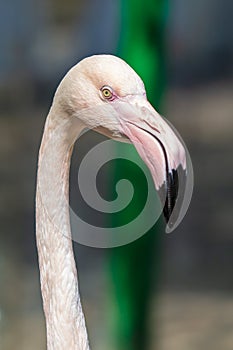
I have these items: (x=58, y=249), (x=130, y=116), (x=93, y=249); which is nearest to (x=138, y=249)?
(x=58, y=249)

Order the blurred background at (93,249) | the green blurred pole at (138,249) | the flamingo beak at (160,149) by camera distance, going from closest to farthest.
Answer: the flamingo beak at (160,149), the green blurred pole at (138,249), the blurred background at (93,249)

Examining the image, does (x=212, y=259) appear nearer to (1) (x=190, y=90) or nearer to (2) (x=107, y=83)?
(1) (x=190, y=90)

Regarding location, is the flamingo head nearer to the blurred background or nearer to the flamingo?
the flamingo

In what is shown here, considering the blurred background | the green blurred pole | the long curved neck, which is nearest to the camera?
the long curved neck

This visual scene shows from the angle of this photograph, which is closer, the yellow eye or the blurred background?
the yellow eye

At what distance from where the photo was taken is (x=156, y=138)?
142 cm

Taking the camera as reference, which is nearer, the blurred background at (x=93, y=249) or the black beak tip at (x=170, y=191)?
the black beak tip at (x=170, y=191)

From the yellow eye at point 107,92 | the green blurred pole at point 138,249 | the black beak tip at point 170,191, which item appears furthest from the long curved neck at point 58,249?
the green blurred pole at point 138,249

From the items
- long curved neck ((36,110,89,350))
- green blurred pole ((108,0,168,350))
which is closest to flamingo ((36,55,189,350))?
long curved neck ((36,110,89,350))

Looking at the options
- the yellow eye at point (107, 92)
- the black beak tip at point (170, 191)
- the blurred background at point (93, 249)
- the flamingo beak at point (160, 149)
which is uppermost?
the blurred background at point (93, 249)

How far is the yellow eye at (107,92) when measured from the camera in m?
1.44

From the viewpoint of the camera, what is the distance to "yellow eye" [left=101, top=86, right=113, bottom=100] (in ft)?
4.74

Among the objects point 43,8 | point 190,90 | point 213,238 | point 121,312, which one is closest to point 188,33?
point 190,90

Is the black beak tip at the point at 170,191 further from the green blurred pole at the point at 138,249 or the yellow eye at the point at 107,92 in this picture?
the green blurred pole at the point at 138,249
